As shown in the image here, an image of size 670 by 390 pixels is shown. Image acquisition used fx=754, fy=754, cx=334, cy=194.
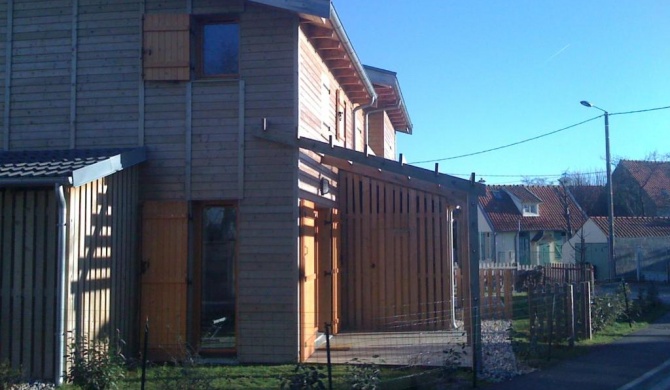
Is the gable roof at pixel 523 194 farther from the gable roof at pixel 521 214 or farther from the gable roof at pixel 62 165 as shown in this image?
the gable roof at pixel 62 165

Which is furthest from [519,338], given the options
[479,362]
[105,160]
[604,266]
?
[604,266]

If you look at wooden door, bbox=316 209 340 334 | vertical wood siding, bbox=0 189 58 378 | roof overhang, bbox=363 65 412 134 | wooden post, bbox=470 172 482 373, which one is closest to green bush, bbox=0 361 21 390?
vertical wood siding, bbox=0 189 58 378

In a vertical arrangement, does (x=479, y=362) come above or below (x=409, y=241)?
below

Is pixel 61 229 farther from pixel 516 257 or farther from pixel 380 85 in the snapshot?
pixel 516 257

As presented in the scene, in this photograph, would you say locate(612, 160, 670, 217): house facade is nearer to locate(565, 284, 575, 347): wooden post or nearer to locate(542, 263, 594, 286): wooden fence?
locate(542, 263, 594, 286): wooden fence

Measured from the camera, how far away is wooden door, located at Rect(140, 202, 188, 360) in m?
12.1

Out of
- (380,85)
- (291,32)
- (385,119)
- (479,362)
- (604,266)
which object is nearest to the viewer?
(479,362)

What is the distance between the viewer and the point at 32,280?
1034cm

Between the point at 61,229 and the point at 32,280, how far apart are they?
91 centimetres

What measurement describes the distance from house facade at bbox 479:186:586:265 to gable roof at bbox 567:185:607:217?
8249 millimetres

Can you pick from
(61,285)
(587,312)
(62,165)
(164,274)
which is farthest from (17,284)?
(587,312)

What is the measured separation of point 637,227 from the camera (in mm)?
41188

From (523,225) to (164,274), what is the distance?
40264mm

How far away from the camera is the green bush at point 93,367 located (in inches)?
371
